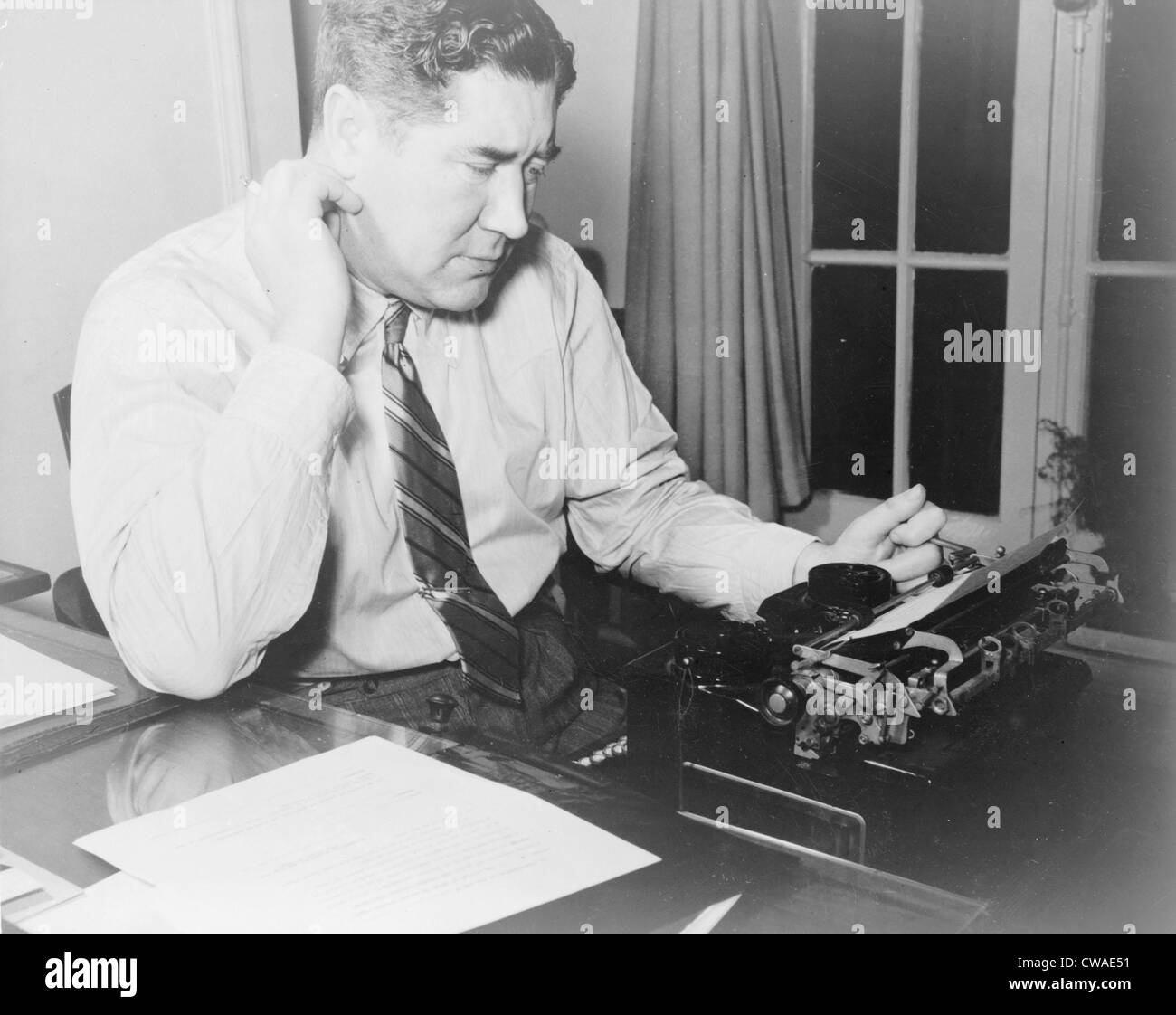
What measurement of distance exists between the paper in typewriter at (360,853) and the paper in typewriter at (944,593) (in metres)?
0.38

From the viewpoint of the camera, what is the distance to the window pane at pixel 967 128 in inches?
86.4

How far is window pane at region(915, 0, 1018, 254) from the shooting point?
2.20m

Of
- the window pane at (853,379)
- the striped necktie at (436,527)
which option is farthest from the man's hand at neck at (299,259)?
the window pane at (853,379)

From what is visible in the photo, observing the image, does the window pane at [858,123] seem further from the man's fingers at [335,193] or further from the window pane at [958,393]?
the man's fingers at [335,193]

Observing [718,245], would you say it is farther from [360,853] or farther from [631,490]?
[360,853]

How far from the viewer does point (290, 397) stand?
3.86ft

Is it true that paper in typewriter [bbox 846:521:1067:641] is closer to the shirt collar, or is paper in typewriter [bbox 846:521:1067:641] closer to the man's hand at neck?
the man's hand at neck

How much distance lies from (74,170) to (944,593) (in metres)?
1.46

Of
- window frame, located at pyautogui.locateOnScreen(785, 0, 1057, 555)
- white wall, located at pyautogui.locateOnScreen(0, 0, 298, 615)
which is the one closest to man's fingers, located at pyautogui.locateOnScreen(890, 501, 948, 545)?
window frame, located at pyautogui.locateOnScreen(785, 0, 1057, 555)

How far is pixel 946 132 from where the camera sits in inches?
87.5

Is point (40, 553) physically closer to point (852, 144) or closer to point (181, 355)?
point (181, 355)

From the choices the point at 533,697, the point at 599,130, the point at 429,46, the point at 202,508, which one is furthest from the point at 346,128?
the point at 599,130
